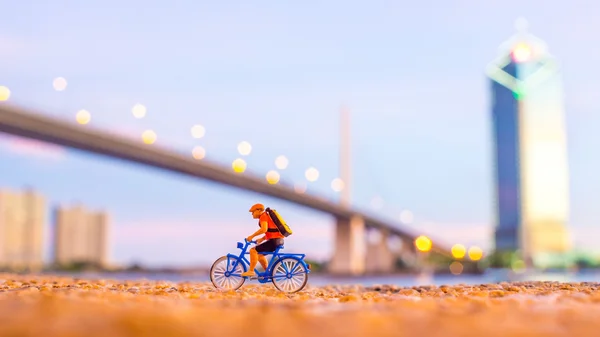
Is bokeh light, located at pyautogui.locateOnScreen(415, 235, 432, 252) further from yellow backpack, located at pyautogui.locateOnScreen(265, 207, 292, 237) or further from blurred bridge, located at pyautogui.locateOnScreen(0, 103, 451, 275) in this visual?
yellow backpack, located at pyautogui.locateOnScreen(265, 207, 292, 237)

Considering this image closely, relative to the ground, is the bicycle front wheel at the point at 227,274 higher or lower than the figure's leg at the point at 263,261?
lower

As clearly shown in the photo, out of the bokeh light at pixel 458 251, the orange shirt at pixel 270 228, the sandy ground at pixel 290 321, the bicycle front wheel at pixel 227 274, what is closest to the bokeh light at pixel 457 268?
the bokeh light at pixel 458 251

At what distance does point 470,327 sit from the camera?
22.1 feet

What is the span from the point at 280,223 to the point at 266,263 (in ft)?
2.55

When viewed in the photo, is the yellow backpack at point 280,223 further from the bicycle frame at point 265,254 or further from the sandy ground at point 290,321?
the sandy ground at point 290,321

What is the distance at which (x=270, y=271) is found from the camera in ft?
42.2

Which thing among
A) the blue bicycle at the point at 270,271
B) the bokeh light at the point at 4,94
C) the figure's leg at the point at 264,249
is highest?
the bokeh light at the point at 4,94

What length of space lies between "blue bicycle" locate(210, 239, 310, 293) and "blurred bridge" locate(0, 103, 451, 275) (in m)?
35.5

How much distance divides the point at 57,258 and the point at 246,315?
146m

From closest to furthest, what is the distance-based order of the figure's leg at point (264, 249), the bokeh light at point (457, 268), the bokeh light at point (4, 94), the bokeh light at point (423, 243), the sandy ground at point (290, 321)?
1. the sandy ground at point (290, 321)
2. the figure's leg at point (264, 249)
3. the bokeh light at point (4, 94)
4. the bokeh light at point (423, 243)
5. the bokeh light at point (457, 268)

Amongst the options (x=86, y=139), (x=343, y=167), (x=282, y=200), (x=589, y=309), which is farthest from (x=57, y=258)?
(x=589, y=309)

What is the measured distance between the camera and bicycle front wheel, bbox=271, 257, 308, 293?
42.2 ft

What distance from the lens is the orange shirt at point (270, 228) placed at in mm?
A: 12617

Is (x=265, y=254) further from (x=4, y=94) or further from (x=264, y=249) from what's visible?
(x=4, y=94)
